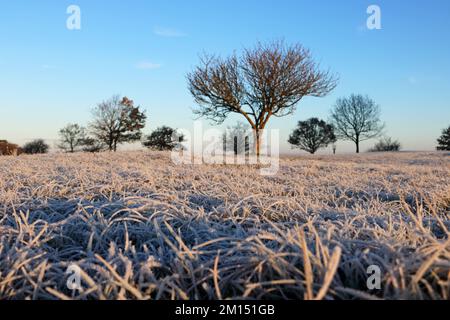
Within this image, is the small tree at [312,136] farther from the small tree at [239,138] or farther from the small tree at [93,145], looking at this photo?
the small tree at [93,145]

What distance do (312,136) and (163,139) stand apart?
72.1ft

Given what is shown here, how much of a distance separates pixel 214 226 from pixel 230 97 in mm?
16281

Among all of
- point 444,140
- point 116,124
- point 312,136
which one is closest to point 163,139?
point 116,124

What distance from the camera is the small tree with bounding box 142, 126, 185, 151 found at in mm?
37875

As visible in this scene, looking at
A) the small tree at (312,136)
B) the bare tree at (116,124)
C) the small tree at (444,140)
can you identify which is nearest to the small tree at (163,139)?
the bare tree at (116,124)

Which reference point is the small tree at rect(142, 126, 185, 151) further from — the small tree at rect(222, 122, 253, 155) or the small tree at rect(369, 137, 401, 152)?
the small tree at rect(369, 137, 401, 152)

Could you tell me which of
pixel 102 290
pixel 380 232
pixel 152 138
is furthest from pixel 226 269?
pixel 152 138

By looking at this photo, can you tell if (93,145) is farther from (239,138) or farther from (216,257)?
(216,257)

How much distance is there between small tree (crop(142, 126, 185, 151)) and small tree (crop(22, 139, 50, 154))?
1195cm

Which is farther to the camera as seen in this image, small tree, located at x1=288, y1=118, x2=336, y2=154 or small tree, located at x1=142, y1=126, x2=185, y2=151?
small tree, located at x1=288, y1=118, x2=336, y2=154

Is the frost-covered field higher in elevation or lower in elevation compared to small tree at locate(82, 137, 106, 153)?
lower

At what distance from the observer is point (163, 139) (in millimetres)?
38156

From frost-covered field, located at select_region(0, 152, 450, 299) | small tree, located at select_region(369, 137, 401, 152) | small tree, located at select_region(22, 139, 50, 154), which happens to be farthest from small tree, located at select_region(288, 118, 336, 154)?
frost-covered field, located at select_region(0, 152, 450, 299)
